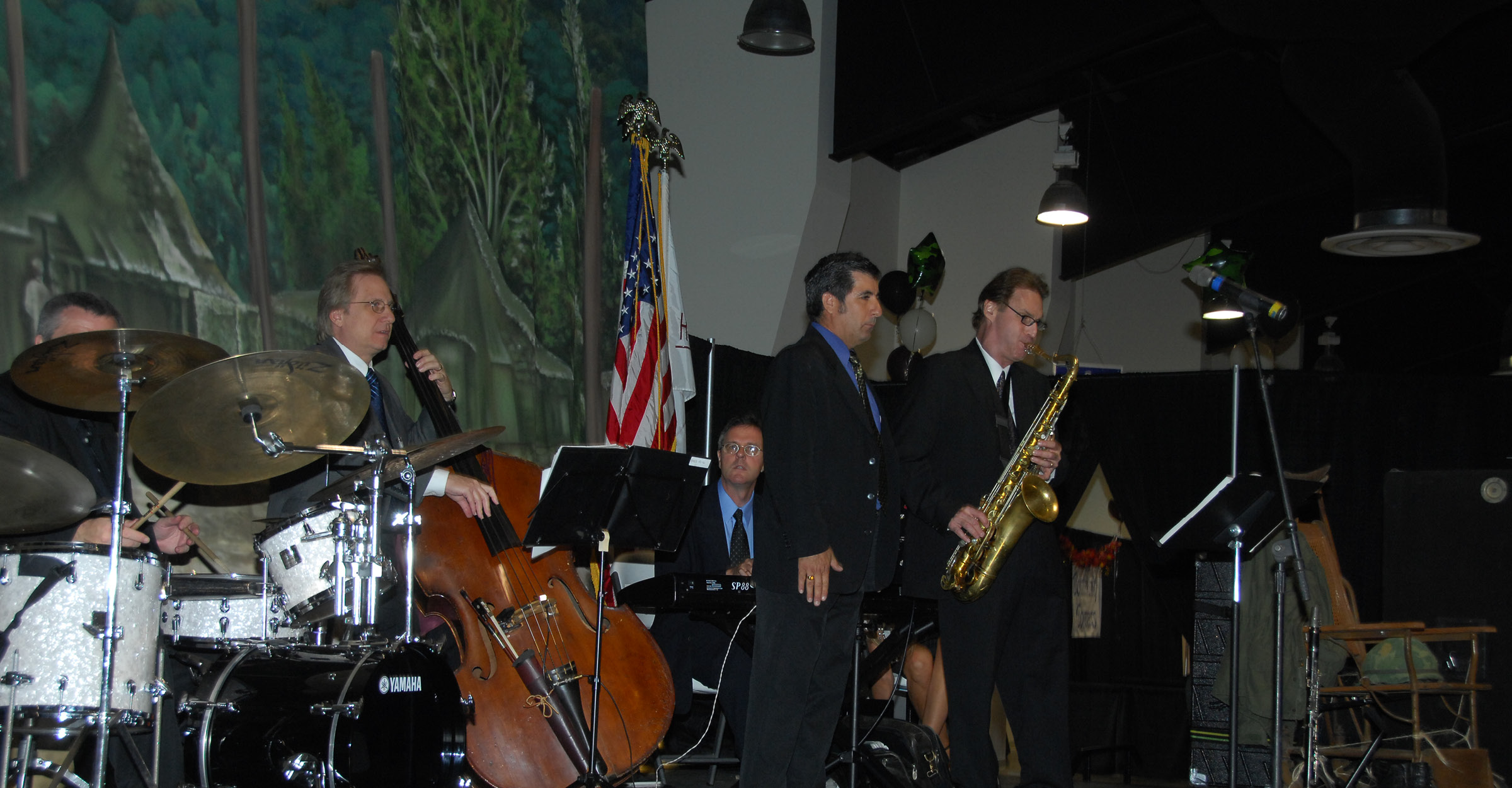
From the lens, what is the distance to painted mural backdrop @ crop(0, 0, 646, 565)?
12.1ft

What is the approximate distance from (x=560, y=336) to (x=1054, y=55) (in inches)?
129

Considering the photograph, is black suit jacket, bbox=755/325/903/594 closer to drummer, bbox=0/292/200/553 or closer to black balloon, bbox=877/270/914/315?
drummer, bbox=0/292/200/553

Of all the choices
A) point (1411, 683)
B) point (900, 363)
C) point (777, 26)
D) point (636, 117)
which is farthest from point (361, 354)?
Answer: point (900, 363)

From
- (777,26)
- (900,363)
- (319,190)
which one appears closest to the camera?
(319,190)

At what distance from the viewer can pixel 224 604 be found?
3297 millimetres

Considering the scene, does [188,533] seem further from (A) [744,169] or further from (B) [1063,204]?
(B) [1063,204]

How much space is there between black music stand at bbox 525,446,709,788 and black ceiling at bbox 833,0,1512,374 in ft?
13.4

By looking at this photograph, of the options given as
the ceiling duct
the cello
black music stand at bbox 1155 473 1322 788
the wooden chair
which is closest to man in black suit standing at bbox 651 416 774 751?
the cello

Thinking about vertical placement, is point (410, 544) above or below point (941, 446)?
below

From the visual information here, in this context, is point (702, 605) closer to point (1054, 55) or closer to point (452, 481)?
point (452, 481)

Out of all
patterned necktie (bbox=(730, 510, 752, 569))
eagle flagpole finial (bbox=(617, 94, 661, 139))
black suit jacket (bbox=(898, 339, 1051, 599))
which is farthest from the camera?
eagle flagpole finial (bbox=(617, 94, 661, 139))

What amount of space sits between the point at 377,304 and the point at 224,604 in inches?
45.6

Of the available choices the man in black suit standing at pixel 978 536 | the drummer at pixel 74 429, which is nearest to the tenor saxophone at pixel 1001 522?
the man in black suit standing at pixel 978 536

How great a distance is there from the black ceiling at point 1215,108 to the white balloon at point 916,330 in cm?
151
